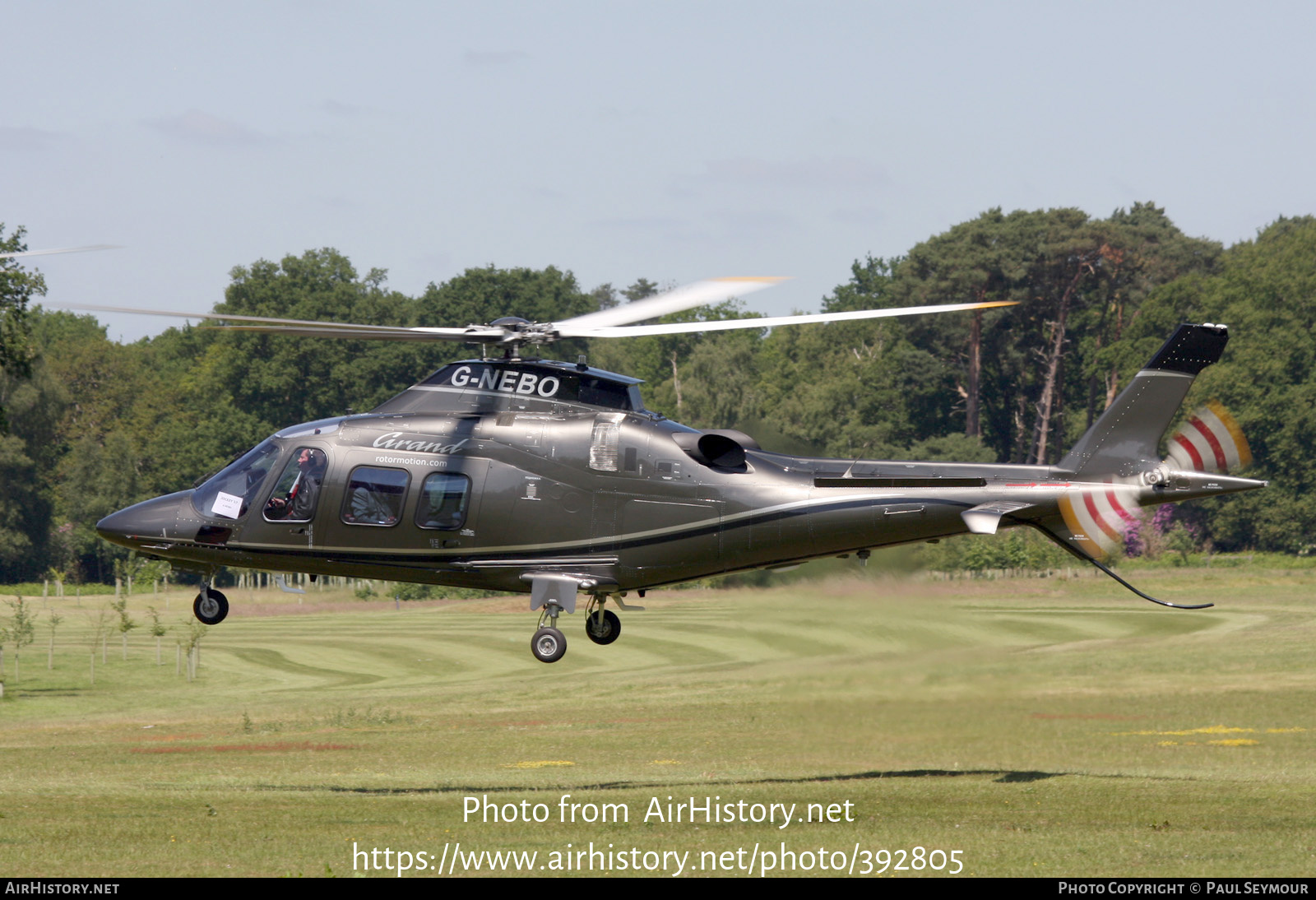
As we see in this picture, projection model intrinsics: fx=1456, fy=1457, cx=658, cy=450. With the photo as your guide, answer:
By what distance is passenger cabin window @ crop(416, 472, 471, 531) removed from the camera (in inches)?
865

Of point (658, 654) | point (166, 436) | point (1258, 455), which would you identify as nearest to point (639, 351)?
point (166, 436)

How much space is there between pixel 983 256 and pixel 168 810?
9238 cm

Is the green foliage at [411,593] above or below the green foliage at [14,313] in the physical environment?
below

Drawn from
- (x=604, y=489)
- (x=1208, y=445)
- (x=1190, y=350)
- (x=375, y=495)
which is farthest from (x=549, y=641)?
(x=1190, y=350)

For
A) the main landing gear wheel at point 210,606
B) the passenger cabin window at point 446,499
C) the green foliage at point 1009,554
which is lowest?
the green foliage at point 1009,554

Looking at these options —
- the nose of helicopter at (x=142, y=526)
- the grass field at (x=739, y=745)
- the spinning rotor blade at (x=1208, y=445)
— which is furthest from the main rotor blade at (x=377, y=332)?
the spinning rotor blade at (x=1208, y=445)

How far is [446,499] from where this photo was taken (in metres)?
22.0

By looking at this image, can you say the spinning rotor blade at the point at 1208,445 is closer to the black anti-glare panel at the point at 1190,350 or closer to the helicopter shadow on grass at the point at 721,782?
the black anti-glare panel at the point at 1190,350

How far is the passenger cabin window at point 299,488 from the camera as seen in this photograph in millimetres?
22500

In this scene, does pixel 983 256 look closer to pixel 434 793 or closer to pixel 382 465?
pixel 434 793

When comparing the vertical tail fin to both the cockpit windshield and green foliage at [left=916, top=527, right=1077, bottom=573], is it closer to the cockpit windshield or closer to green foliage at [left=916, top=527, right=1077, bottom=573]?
the cockpit windshield

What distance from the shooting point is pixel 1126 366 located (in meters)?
107

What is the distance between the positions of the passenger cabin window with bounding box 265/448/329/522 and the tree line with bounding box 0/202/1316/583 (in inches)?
3290

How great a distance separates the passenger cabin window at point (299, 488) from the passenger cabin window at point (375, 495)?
566 mm
